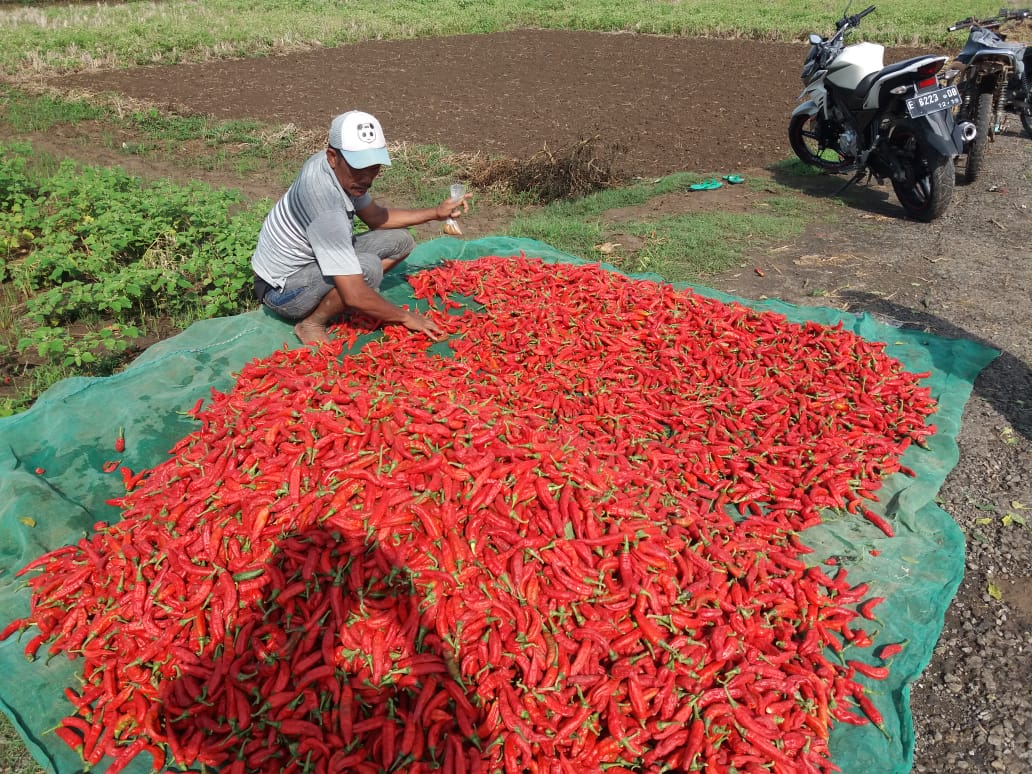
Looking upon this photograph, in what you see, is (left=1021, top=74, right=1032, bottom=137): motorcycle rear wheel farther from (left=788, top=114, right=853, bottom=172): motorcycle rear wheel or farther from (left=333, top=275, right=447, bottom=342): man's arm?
(left=333, top=275, right=447, bottom=342): man's arm

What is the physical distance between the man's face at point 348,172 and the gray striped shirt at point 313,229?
0.16 feet

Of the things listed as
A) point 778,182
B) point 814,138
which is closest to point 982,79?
point 814,138

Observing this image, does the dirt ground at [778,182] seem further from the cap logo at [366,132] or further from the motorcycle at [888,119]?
the cap logo at [366,132]

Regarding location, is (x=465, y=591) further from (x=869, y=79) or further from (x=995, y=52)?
(x=995, y=52)

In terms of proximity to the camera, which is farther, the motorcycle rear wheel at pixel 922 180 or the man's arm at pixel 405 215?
the motorcycle rear wheel at pixel 922 180

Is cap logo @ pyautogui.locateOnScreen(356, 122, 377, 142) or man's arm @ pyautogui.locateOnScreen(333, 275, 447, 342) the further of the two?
man's arm @ pyautogui.locateOnScreen(333, 275, 447, 342)

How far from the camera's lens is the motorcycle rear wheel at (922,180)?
7547mm

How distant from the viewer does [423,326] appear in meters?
5.14

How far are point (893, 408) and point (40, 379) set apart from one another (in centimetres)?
667

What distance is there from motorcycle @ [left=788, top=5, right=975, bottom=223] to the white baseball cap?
6.27 metres

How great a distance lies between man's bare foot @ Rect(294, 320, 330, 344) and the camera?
5.36 meters

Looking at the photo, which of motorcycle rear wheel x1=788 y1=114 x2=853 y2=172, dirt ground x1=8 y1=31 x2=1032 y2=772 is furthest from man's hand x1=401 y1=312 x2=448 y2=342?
motorcycle rear wheel x1=788 y1=114 x2=853 y2=172

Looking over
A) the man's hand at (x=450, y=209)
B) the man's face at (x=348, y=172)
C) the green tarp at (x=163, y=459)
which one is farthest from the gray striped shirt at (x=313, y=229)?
the man's hand at (x=450, y=209)

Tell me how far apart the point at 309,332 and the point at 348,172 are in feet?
4.35
